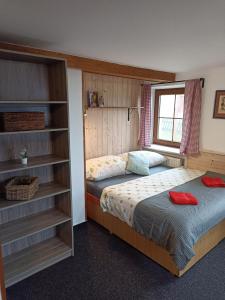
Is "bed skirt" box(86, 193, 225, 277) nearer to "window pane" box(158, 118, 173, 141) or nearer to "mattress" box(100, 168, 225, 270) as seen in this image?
"mattress" box(100, 168, 225, 270)

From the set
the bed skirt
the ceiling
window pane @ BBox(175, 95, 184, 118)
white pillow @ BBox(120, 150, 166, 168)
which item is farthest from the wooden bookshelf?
window pane @ BBox(175, 95, 184, 118)

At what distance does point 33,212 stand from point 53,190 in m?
0.38

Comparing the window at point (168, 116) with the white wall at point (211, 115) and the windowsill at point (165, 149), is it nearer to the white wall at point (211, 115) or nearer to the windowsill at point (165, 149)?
the windowsill at point (165, 149)

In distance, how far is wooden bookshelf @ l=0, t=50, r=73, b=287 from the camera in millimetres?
1876

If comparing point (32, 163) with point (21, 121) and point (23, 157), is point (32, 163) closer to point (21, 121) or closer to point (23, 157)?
point (23, 157)

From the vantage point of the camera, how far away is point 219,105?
3.03 m

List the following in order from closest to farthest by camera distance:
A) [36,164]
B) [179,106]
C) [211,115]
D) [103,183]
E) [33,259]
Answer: [36,164] → [33,259] → [103,183] → [211,115] → [179,106]

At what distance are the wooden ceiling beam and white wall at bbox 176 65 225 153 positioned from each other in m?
0.62

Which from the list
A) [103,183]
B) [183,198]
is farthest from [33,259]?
[183,198]

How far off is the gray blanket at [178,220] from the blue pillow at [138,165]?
815 mm

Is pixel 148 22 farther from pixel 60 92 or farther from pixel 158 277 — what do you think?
pixel 158 277

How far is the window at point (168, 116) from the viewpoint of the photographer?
3.75 m

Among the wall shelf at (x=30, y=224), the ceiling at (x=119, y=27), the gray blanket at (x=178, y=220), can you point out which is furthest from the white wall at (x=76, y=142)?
the gray blanket at (x=178, y=220)

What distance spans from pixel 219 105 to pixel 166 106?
1080mm
